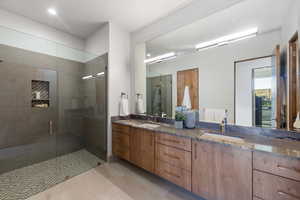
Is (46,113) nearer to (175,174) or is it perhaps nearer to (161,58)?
(161,58)

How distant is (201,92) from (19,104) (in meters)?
→ 3.08

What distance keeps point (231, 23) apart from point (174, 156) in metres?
1.96

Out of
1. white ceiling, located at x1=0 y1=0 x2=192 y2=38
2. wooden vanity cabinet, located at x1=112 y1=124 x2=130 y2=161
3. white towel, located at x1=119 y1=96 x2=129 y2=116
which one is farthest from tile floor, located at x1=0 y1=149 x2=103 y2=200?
white ceiling, located at x1=0 y1=0 x2=192 y2=38

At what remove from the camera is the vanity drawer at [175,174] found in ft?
5.34

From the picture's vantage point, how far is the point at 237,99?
185 centimetres

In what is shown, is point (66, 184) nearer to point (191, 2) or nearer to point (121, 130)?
point (121, 130)

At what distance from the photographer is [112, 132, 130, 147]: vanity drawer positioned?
95.6 inches

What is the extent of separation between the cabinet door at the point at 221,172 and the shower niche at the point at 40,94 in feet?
9.41

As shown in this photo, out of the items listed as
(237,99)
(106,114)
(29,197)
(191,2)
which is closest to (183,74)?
(237,99)

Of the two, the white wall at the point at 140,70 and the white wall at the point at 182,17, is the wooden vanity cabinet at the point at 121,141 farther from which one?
the white wall at the point at 182,17

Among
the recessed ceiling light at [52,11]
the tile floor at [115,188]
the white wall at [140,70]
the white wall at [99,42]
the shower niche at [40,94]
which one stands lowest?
the tile floor at [115,188]

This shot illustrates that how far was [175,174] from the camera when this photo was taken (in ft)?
5.71

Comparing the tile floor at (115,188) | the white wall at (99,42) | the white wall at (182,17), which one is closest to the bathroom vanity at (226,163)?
the tile floor at (115,188)

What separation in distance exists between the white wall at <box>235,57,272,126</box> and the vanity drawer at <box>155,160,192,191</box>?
3.15 ft
